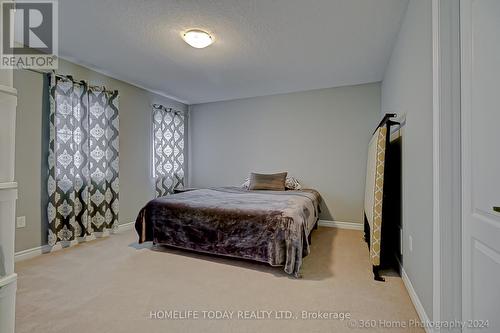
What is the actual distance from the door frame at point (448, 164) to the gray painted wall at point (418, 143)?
196mm

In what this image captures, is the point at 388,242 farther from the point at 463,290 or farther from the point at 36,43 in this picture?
the point at 36,43

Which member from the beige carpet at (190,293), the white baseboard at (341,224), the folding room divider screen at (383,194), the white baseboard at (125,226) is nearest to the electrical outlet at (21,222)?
the beige carpet at (190,293)

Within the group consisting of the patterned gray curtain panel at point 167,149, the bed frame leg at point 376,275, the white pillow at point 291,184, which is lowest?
the bed frame leg at point 376,275

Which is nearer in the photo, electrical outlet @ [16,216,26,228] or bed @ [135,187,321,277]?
bed @ [135,187,321,277]

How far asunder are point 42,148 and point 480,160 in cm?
399

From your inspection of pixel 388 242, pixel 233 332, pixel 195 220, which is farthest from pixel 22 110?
pixel 388 242

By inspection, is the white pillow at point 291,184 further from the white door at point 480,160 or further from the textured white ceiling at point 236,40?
the white door at point 480,160

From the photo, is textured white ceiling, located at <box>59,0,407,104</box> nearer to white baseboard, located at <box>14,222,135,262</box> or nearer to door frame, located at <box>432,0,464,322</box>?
door frame, located at <box>432,0,464,322</box>

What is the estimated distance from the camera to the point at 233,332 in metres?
1.47

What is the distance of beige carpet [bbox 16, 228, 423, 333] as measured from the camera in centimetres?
155

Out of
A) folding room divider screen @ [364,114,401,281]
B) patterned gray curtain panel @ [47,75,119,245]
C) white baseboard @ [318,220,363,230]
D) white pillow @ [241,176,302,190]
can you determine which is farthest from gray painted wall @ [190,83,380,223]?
patterned gray curtain panel @ [47,75,119,245]

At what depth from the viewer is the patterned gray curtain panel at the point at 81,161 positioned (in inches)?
113

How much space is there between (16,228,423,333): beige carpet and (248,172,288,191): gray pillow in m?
1.46

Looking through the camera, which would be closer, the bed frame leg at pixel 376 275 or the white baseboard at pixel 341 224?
the bed frame leg at pixel 376 275
